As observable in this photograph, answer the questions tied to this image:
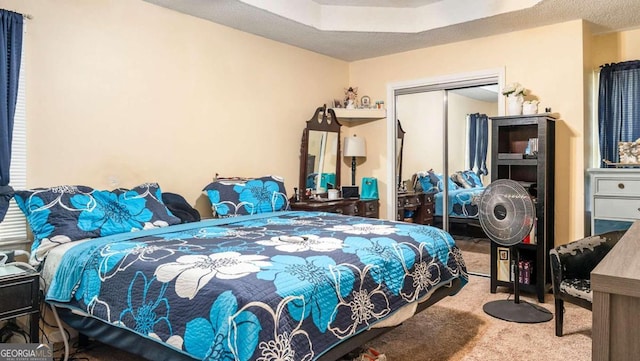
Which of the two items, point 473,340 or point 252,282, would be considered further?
point 473,340

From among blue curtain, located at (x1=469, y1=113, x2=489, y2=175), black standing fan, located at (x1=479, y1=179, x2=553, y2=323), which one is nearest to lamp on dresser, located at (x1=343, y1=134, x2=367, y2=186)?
blue curtain, located at (x1=469, y1=113, x2=489, y2=175)

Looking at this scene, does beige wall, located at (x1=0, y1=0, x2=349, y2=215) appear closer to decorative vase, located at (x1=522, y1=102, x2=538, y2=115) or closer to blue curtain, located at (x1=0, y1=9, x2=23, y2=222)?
blue curtain, located at (x1=0, y1=9, x2=23, y2=222)

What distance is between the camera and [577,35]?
391cm

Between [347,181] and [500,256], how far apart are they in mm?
2182

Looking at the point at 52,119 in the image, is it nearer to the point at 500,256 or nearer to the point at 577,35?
the point at 500,256

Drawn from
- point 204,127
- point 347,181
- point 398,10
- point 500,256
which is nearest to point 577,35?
point 398,10

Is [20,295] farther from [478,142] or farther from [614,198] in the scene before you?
[614,198]

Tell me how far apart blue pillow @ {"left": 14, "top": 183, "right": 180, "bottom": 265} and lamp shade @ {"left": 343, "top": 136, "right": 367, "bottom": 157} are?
106 inches

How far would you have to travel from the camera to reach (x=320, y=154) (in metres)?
5.06

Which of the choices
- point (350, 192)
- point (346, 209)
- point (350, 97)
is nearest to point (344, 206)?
point (346, 209)

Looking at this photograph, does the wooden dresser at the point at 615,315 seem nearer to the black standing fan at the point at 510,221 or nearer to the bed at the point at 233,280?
the bed at the point at 233,280

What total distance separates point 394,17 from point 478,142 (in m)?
1.59

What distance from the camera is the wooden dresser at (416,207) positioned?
498 centimetres

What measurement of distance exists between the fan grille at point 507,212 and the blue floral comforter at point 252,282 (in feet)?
2.14
